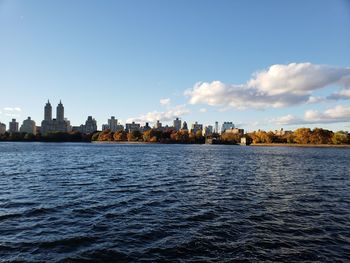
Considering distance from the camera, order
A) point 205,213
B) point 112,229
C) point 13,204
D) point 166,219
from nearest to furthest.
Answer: point 112,229 < point 166,219 < point 205,213 < point 13,204

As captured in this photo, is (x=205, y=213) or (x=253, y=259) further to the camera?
(x=205, y=213)

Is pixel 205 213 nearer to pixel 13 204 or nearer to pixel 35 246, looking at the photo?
pixel 35 246

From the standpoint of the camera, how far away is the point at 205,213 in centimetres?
2664

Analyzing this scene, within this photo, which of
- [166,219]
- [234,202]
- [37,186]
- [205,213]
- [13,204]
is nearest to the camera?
[166,219]

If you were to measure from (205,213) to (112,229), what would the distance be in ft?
28.3

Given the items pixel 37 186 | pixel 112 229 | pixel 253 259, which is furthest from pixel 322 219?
pixel 37 186

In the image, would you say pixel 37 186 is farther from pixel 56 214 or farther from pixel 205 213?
pixel 205 213

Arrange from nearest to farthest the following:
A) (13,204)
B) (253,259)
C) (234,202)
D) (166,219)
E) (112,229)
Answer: (253,259) < (112,229) < (166,219) < (13,204) < (234,202)

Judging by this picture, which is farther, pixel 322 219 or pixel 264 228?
pixel 322 219

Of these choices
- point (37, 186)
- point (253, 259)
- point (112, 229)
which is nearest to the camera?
point (253, 259)

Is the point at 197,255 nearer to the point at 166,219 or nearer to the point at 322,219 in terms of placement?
the point at 166,219

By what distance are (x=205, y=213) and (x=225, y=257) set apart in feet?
31.6

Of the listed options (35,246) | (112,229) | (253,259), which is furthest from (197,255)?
(35,246)

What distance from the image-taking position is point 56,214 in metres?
25.5
